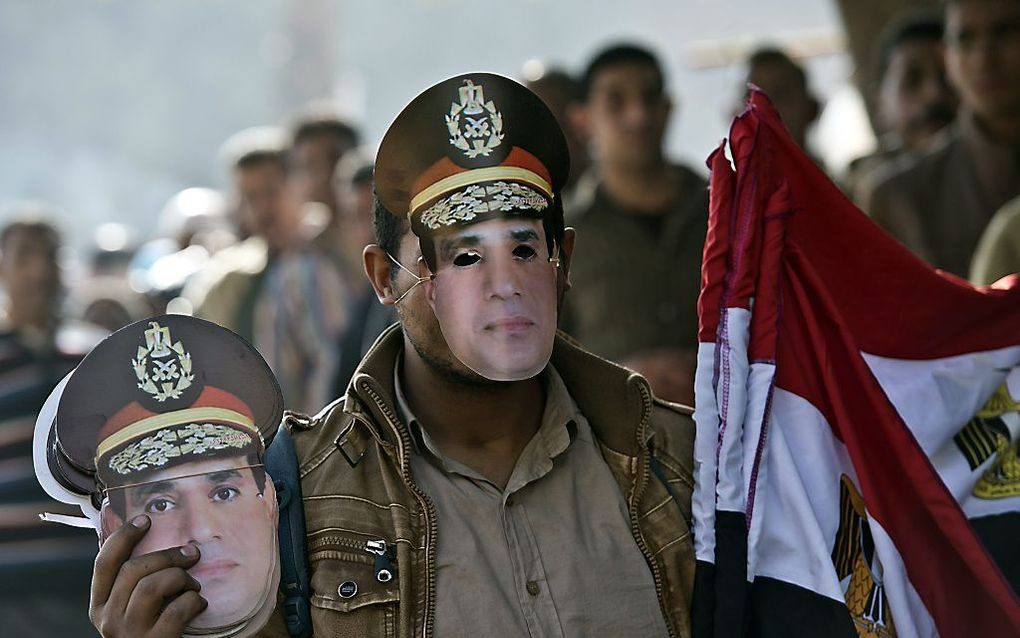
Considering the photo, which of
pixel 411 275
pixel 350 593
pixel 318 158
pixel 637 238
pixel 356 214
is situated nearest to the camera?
pixel 350 593

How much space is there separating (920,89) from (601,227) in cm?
201

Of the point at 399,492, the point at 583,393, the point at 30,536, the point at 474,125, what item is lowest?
the point at 399,492

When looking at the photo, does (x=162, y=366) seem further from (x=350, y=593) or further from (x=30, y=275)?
(x=30, y=275)

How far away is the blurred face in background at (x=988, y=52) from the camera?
561 centimetres

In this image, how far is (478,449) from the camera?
3.32 m

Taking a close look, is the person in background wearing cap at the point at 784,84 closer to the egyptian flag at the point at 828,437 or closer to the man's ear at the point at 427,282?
the egyptian flag at the point at 828,437

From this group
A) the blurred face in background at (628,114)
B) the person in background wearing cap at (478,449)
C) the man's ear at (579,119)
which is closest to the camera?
the person in background wearing cap at (478,449)

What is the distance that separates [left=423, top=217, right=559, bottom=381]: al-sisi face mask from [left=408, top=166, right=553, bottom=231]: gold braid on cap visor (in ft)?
0.09

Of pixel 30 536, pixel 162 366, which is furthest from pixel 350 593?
pixel 30 536

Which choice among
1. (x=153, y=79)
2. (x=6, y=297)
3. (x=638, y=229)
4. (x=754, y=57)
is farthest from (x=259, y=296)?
(x=153, y=79)

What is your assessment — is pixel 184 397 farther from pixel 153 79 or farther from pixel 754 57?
pixel 153 79

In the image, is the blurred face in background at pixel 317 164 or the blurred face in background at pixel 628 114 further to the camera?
the blurred face in background at pixel 317 164

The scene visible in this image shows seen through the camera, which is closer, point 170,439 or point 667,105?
point 170,439

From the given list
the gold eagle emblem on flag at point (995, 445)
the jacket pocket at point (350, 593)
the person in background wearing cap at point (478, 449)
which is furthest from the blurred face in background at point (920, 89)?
the jacket pocket at point (350, 593)
